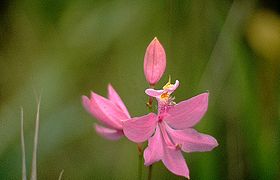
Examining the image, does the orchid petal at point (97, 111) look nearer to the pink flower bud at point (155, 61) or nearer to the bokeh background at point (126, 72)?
the pink flower bud at point (155, 61)

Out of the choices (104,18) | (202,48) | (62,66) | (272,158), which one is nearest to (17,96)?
(62,66)

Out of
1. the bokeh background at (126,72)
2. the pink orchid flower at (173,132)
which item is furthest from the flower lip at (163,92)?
the bokeh background at (126,72)

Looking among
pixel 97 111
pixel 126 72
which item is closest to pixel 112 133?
pixel 97 111

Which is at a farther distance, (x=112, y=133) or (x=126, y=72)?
(x=126, y=72)

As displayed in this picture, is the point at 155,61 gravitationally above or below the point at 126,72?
above

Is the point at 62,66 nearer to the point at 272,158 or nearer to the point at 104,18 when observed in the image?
the point at 104,18

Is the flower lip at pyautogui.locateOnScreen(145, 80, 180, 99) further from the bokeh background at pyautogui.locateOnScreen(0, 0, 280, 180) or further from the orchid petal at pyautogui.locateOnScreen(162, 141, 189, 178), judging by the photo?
the bokeh background at pyautogui.locateOnScreen(0, 0, 280, 180)

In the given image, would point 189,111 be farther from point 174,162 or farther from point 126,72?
point 126,72
